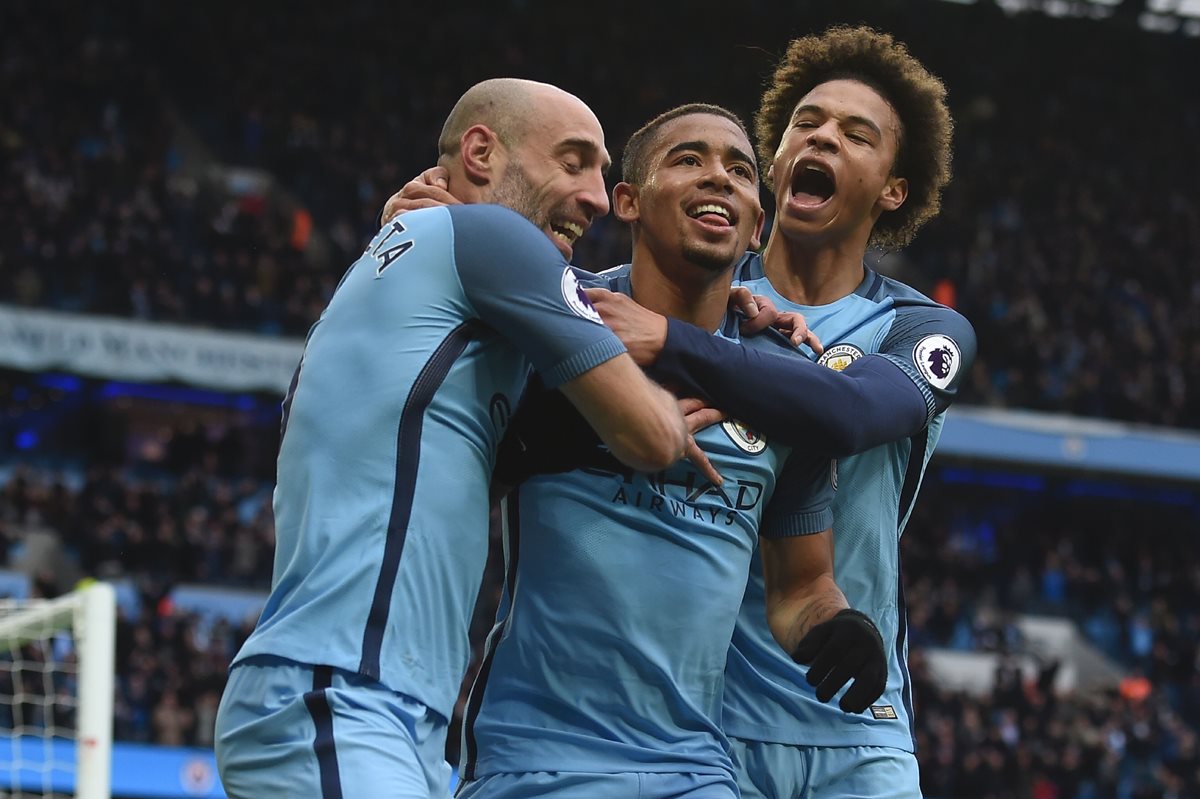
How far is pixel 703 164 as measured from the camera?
13.9ft

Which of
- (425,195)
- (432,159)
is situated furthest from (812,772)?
(432,159)

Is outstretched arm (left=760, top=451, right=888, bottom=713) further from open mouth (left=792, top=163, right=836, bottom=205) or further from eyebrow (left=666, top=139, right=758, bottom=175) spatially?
open mouth (left=792, top=163, right=836, bottom=205)

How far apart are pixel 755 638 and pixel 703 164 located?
1.33 meters

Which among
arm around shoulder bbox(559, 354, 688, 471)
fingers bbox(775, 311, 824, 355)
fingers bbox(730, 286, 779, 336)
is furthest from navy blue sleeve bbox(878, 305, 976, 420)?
arm around shoulder bbox(559, 354, 688, 471)

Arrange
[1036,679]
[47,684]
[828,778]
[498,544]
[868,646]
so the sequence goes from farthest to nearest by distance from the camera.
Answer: [1036,679] < [498,544] < [47,684] < [828,778] < [868,646]

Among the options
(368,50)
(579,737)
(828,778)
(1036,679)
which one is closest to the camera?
(579,737)

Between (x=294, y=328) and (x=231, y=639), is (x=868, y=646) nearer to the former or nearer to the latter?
(x=231, y=639)

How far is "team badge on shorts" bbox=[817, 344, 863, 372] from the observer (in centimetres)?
468

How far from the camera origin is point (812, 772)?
4.46m

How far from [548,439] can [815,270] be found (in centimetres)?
136

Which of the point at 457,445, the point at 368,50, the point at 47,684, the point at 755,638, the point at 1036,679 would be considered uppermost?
the point at 368,50

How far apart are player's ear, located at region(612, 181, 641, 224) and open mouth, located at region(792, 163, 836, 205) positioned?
2.45 feet

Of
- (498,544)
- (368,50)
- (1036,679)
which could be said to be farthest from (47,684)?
(368,50)

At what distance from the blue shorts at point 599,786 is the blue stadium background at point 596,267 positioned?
11.3m
